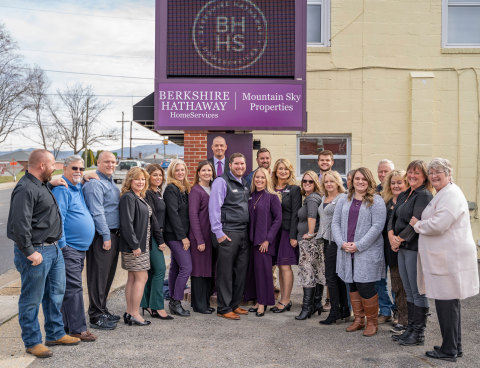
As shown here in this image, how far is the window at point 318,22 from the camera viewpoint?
31.4ft

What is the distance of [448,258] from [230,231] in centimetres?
241

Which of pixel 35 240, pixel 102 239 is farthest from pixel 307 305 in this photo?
pixel 35 240

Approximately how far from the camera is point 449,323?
442cm

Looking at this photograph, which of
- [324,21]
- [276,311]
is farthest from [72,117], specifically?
[276,311]

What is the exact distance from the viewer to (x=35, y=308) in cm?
433

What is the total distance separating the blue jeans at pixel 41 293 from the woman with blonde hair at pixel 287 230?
2.56 metres

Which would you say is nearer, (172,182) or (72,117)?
(172,182)

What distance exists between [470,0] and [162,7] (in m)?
6.38

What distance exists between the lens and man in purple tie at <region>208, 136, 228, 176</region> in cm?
636

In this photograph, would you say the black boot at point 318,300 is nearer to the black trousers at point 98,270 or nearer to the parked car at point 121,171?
the black trousers at point 98,270

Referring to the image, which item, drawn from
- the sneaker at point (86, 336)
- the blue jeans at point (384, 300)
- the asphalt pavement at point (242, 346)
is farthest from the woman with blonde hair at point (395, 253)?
the sneaker at point (86, 336)

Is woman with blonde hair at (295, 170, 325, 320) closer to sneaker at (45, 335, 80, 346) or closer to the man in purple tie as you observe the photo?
the man in purple tie

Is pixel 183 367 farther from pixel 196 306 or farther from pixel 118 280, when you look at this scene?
pixel 118 280

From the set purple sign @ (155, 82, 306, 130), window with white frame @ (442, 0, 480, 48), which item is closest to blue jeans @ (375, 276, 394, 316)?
purple sign @ (155, 82, 306, 130)
